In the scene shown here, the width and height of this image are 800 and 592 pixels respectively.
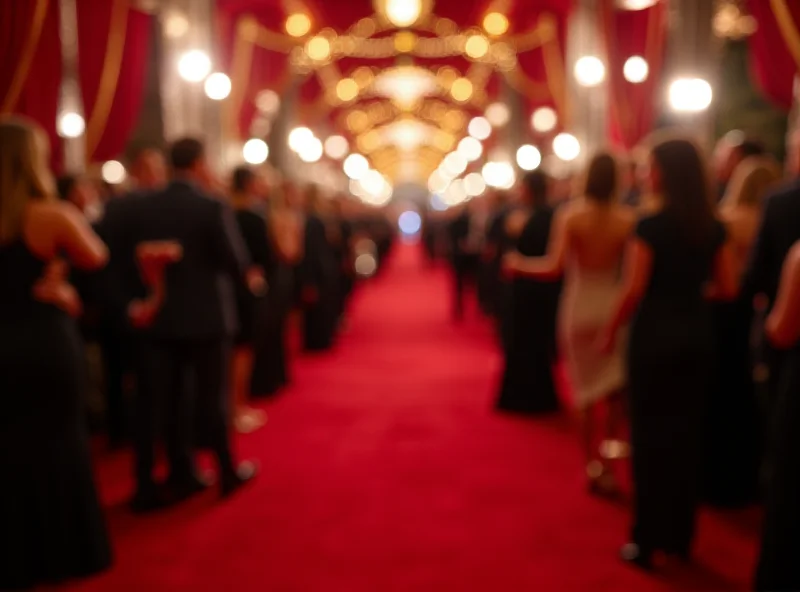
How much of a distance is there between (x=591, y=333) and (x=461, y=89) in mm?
18784

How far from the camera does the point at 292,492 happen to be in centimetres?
486

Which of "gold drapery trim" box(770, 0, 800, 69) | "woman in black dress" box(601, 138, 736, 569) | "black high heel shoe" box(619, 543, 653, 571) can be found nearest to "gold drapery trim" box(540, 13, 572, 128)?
"gold drapery trim" box(770, 0, 800, 69)

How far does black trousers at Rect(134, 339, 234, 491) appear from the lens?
448 cm

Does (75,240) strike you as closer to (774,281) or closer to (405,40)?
(774,281)

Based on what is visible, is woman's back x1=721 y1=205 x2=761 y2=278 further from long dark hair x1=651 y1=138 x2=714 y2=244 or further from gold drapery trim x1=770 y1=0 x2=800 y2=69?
gold drapery trim x1=770 y1=0 x2=800 y2=69

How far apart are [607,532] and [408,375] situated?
14.3ft

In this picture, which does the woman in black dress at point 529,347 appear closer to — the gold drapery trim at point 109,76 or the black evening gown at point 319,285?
the black evening gown at point 319,285

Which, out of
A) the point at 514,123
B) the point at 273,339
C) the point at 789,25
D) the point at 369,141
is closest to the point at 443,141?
the point at 369,141

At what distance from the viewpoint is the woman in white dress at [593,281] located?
4.55m

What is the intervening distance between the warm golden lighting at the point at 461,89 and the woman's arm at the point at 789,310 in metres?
19.7

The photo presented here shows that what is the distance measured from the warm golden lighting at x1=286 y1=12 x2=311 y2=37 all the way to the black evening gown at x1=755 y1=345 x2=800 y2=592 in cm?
1183

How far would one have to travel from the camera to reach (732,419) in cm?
453

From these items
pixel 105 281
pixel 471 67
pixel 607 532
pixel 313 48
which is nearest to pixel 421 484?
pixel 607 532

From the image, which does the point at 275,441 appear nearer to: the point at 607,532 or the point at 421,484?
the point at 421,484
